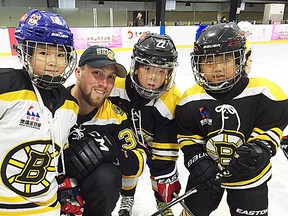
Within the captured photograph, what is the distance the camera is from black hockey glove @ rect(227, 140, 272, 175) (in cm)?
109

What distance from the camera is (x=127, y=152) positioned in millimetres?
1311

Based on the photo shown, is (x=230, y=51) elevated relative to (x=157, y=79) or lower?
elevated

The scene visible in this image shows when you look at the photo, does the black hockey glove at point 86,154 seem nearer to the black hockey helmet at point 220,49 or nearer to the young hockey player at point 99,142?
the young hockey player at point 99,142

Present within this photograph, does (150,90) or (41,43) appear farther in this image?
(150,90)

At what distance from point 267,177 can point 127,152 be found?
1.87ft

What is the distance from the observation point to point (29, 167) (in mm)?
1030

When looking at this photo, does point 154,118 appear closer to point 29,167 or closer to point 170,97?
point 170,97

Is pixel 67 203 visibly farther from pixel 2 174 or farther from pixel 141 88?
pixel 141 88

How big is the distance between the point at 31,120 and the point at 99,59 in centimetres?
39

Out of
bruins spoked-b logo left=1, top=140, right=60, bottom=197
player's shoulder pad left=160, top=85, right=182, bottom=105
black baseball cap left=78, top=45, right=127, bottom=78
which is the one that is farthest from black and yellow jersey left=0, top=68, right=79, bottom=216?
player's shoulder pad left=160, top=85, right=182, bottom=105

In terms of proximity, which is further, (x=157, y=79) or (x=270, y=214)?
(x=270, y=214)

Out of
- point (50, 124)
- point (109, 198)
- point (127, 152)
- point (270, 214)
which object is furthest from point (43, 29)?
point (270, 214)

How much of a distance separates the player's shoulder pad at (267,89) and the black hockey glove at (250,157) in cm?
18

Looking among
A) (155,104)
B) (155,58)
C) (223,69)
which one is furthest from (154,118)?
(223,69)
